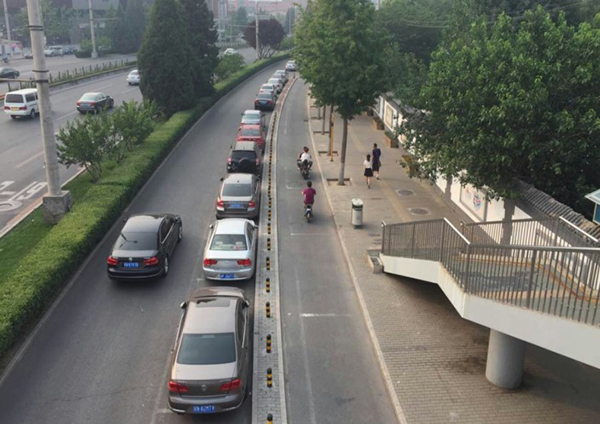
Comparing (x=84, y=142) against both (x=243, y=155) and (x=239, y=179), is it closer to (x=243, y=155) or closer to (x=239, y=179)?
(x=243, y=155)

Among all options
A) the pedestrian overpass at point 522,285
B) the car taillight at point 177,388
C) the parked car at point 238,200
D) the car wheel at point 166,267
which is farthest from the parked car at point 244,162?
the car taillight at point 177,388

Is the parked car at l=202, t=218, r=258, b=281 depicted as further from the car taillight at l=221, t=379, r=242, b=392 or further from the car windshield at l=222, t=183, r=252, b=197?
the car taillight at l=221, t=379, r=242, b=392

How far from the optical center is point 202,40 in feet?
154

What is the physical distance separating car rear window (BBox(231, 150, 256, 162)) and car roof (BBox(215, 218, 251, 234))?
29.7ft

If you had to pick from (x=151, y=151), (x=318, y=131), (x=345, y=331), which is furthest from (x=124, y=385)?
(x=318, y=131)

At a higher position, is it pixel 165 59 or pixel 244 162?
pixel 165 59

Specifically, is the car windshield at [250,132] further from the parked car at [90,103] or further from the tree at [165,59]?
the parked car at [90,103]

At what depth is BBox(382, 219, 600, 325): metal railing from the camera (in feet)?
31.4

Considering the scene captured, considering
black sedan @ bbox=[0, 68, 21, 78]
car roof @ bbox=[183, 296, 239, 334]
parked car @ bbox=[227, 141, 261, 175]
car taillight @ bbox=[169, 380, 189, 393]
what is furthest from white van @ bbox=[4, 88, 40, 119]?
car taillight @ bbox=[169, 380, 189, 393]

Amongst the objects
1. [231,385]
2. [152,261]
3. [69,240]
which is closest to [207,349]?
[231,385]

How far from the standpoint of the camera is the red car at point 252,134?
32.3m

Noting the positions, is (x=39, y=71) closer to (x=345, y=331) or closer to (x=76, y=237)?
(x=76, y=237)

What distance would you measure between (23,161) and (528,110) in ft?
80.1

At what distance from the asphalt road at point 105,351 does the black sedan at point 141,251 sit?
20.8 inches
